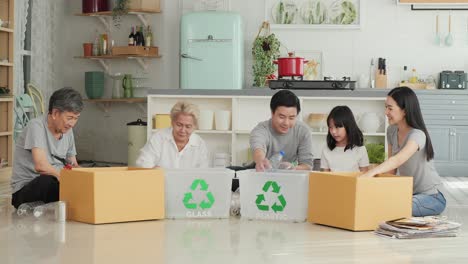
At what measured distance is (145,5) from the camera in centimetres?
1055

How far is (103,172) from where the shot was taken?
5008 millimetres

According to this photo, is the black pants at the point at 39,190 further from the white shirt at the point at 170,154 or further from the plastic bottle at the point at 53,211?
the white shirt at the point at 170,154

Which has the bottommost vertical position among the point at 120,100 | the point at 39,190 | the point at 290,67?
the point at 39,190

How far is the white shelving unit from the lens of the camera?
805cm

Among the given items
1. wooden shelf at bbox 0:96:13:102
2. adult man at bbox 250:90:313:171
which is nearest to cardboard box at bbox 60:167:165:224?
adult man at bbox 250:90:313:171

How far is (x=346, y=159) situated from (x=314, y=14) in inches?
193

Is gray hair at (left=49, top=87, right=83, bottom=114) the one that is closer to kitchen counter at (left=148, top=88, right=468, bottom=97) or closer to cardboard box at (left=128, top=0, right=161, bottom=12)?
kitchen counter at (left=148, top=88, right=468, bottom=97)

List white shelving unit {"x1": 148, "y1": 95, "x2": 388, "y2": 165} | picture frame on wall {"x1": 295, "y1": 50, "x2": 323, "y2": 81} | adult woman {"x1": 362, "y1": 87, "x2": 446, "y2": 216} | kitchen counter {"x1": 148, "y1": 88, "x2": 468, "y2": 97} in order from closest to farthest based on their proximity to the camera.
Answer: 1. adult woman {"x1": 362, "y1": 87, "x2": 446, "y2": 216}
2. kitchen counter {"x1": 148, "y1": 88, "x2": 468, "y2": 97}
3. white shelving unit {"x1": 148, "y1": 95, "x2": 388, "y2": 165}
4. picture frame on wall {"x1": 295, "y1": 50, "x2": 323, "y2": 81}

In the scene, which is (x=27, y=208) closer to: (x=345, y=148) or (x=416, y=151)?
(x=345, y=148)

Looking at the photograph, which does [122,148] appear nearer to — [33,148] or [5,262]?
[33,148]

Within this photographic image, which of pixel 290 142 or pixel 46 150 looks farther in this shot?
pixel 290 142

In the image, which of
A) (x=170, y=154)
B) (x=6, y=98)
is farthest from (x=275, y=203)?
(x=6, y=98)

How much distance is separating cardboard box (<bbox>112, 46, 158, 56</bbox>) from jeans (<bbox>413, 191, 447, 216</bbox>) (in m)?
5.62

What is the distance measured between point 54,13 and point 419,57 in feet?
14.8
